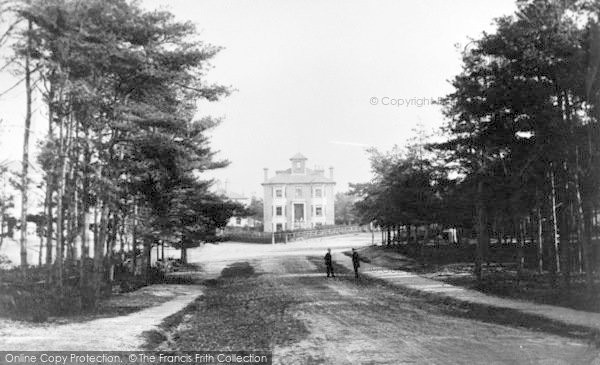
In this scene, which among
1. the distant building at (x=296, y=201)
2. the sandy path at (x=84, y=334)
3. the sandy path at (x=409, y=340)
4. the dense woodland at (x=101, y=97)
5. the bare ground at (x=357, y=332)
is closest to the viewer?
the sandy path at (x=409, y=340)

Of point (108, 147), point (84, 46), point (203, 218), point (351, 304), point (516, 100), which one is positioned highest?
point (84, 46)

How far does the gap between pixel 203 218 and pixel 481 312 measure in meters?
17.4

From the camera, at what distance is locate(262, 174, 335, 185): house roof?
84.2 m

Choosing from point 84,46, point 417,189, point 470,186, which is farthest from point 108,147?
point 417,189

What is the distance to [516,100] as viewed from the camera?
18.0m

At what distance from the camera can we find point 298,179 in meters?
85.0

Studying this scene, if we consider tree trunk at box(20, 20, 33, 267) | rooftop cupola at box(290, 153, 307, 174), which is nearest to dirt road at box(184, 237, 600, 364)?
tree trunk at box(20, 20, 33, 267)

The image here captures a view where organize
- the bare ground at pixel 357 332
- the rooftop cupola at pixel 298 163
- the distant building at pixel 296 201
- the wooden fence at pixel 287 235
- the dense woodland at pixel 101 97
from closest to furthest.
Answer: the bare ground at pixel 357 332 < the dense woodland at pixel 101 97 < the wooden fence at pixel 287 235 < the distant building at pixel 296 201 < the rooftop cupola at pixel 298 163

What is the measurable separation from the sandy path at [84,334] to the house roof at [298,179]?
68.0 m

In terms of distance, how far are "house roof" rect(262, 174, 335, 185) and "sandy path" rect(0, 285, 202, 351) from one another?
223 feet

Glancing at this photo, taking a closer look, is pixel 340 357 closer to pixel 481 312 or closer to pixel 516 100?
pixel 481 312

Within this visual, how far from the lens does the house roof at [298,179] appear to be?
84250 mm

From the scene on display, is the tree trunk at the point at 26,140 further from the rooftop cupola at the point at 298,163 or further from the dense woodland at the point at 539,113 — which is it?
the rooftop cupola at the point at 298,163

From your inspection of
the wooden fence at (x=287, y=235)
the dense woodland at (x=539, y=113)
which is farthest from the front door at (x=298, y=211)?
the dense woodland at (x=539, y=113)
